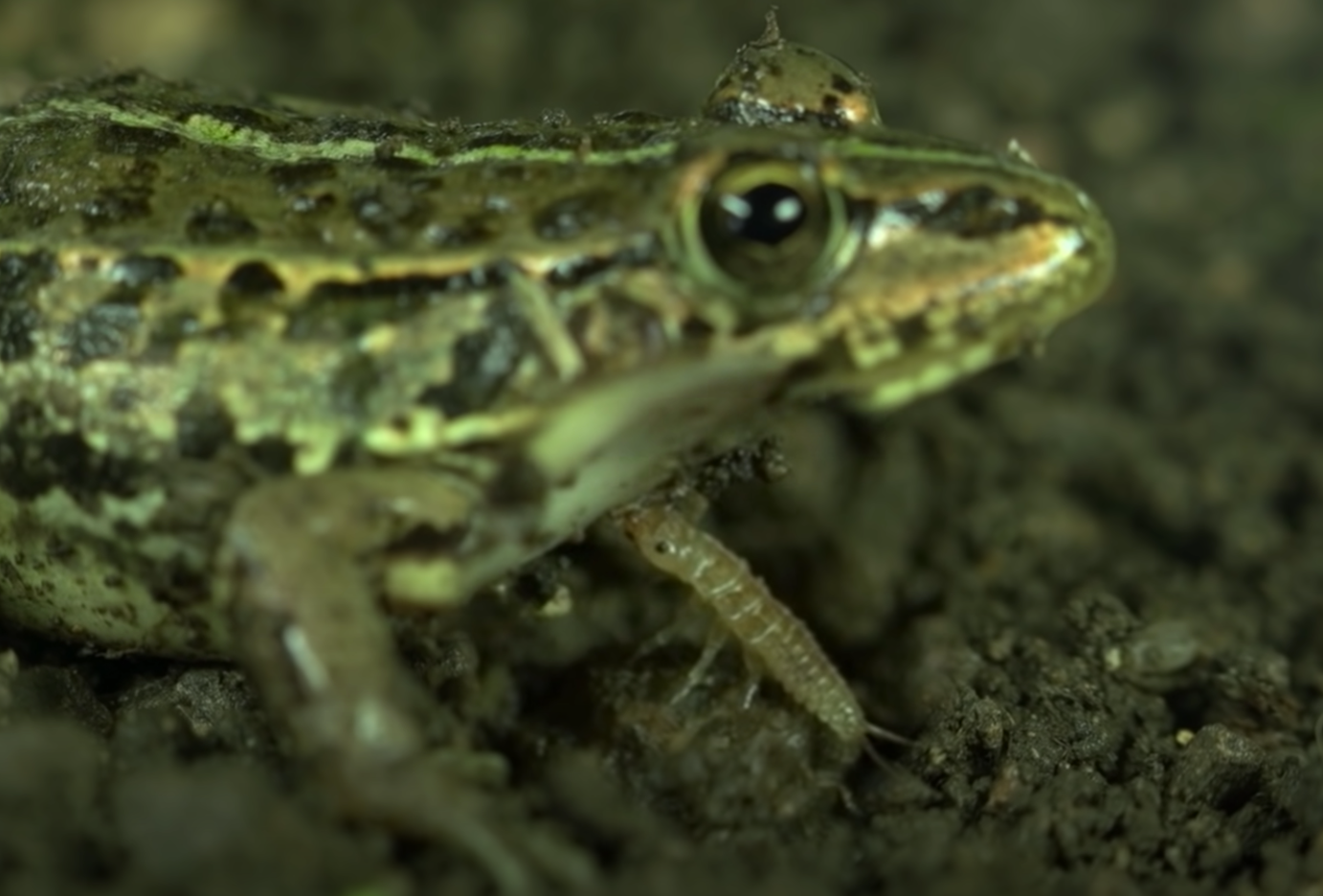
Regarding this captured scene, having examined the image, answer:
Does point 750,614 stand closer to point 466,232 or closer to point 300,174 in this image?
point 466,232

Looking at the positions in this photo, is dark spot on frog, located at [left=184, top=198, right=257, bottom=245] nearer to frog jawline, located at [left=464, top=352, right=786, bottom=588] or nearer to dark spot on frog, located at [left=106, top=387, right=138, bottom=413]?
dark spot on frog, located at [left=106, top=387, right=138, bottom=413]

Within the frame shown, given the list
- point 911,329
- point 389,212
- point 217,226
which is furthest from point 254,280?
point 911,329

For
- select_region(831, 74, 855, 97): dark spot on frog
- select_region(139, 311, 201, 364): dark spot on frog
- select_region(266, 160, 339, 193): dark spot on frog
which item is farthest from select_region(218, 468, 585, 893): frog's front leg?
select_region(831, 74, 855, 97): dark spot on frog

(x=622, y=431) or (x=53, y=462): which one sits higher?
(x=53, y=462)

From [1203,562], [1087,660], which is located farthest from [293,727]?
[1203,562]

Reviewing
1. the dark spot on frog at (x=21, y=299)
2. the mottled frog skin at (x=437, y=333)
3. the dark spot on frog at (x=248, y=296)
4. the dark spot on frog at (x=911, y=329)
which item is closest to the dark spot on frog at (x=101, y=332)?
the mottled frog skin at (x=437, y=333)

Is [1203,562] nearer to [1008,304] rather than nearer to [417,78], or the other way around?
[1008,304]

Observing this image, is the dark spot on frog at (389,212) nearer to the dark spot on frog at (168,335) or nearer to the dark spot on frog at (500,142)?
the dark spot on frog at (500,142)
